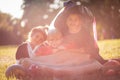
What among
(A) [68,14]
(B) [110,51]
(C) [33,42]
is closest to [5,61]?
(B) [110,51]

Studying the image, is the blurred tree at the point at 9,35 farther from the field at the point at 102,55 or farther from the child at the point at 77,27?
the child at the point at 77,27

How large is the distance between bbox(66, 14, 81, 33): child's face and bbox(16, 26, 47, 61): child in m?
0.48

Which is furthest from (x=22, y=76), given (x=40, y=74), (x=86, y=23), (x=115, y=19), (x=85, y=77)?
(x=115, y=19)

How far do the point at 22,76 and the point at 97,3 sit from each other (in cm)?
2697

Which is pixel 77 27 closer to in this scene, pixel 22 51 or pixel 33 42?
pixel 33 42

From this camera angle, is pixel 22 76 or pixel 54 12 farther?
pixel 54 12

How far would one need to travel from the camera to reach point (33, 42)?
5500 mm

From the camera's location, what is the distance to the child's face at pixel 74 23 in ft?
17.3

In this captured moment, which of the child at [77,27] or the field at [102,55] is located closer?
the child at [77,27]

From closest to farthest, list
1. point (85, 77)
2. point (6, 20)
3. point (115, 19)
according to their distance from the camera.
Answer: point (85, 77)
point (115, 19)
point (6, 20)

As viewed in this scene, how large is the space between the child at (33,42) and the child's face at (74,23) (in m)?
0.48

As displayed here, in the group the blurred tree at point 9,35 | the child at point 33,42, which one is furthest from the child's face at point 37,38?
the blurred tree at point 9,35

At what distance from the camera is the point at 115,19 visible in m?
27.3

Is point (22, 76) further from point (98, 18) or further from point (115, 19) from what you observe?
point (98, 18)
